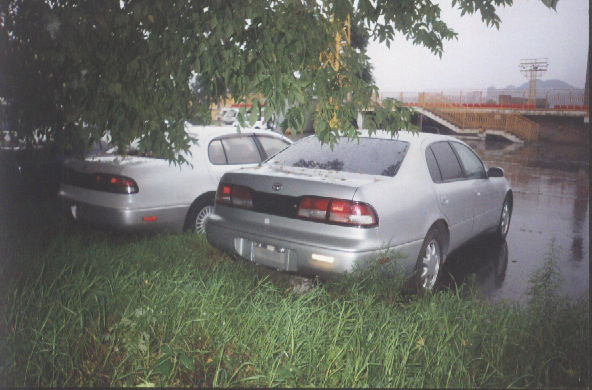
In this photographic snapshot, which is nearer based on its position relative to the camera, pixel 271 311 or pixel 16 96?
pixel 271 311

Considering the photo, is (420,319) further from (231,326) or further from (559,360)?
(231,326)

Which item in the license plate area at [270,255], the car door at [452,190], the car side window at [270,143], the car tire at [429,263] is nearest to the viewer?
the license plate area at [270,255]

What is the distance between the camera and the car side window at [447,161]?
429 centimetres

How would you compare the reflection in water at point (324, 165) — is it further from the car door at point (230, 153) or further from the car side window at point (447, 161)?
the car door at point (230, 153)

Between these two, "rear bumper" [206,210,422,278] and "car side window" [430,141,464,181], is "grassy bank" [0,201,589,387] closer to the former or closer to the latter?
"rear bumper" [206,210,422,278]

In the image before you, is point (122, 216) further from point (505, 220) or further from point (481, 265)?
point (505, 220)

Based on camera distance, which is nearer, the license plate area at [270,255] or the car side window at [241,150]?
the license plate area at [270,255]

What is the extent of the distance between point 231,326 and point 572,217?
480 centimetres

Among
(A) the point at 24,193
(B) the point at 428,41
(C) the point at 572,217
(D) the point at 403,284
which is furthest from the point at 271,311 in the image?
(C) the point at 572,217

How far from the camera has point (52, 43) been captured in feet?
11.6

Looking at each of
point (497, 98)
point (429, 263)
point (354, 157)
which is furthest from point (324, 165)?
point (497, 98)

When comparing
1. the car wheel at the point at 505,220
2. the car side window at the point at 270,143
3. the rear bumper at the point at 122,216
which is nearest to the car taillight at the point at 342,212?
the rear bumper at the point at 122,216

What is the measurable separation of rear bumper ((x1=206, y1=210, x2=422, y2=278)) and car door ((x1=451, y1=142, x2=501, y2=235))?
50.1 inches

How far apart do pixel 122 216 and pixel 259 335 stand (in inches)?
96.8
